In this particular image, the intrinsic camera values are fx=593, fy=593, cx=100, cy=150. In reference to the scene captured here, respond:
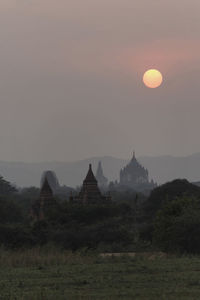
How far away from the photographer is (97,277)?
13133 millimetres

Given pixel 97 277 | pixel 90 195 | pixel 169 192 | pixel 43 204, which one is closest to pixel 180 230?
pixel 97 277

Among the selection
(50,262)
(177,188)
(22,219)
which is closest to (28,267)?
(50,262)

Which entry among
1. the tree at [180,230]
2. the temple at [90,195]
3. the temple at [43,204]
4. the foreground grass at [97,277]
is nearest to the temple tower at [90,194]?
the temple at [90,195]

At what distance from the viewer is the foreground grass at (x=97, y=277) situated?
11.2 m

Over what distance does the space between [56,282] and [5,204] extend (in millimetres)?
42468

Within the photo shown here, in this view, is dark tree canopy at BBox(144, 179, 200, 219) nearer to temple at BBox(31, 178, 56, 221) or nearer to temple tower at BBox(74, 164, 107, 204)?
temple tower at BBox(74, 164, 107, 204)

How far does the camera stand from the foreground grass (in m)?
11.2

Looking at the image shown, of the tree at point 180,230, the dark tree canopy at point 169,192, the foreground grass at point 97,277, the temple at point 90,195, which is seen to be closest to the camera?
the foreground grass at point 97,277

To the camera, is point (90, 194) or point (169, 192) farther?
point (169, 192)

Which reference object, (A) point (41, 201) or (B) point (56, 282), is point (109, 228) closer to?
(A) point (41, 201)

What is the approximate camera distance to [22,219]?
53094 millimetres

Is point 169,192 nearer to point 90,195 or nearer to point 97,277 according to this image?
point 90,195

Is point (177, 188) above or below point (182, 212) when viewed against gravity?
above

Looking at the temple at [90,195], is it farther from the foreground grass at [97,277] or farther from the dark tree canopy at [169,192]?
the foreground grass at [97,277]
